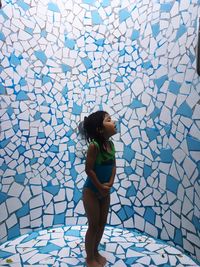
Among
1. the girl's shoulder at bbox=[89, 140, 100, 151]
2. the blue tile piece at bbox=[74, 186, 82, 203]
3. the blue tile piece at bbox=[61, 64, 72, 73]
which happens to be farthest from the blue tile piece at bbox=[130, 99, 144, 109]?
the blue tile piece at bbox=[74, 186, 82, 203]

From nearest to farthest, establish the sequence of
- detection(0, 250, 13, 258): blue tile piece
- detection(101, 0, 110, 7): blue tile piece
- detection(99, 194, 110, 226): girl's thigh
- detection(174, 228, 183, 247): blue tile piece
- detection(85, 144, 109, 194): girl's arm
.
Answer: detection(85, 144, 109, 194): girl's arm < detection(99, 194, 110, 226): girl's thigh < detection(0, 250, 13, 258): blue tile piece < detection(174, 228, 183, 247): blue tile piece < detection(101, 0, 110, 7): blue tile piece

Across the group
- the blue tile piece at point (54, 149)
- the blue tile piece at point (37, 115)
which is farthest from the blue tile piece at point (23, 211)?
the blue tile piece at point (37, 115)

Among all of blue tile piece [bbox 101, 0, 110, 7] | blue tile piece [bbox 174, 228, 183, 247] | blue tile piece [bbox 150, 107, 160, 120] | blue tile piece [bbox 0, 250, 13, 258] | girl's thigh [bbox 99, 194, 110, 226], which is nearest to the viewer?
girl's thigh [bbox 99, 194, 110, 226]

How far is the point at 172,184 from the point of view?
224 cm

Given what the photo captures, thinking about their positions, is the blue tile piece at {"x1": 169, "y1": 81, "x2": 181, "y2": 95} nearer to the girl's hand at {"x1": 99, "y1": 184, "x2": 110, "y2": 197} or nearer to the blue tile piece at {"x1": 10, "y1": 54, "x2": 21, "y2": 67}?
the girl's hand at {"x1": 99, "y1": 184, "x2": 110, "y2": 197}

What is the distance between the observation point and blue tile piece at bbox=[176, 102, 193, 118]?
84.5 inches

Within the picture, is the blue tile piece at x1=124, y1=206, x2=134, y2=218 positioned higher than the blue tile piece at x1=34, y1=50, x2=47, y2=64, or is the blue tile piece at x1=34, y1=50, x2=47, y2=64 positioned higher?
the blue tile piece at x1=34, y1=50, x2=47, y2=64

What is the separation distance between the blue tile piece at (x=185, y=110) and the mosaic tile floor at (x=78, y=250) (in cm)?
89

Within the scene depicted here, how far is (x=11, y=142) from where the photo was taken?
7.67ft

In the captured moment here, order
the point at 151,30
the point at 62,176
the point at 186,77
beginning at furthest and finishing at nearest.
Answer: the point at 62,176 < the point at 151,30 < the point at 186,77

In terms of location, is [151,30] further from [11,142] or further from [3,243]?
[3,243]

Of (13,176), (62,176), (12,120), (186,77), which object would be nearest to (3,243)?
(13,176)

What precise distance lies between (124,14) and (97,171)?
47.2 inches

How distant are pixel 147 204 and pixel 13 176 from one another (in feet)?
3.20
